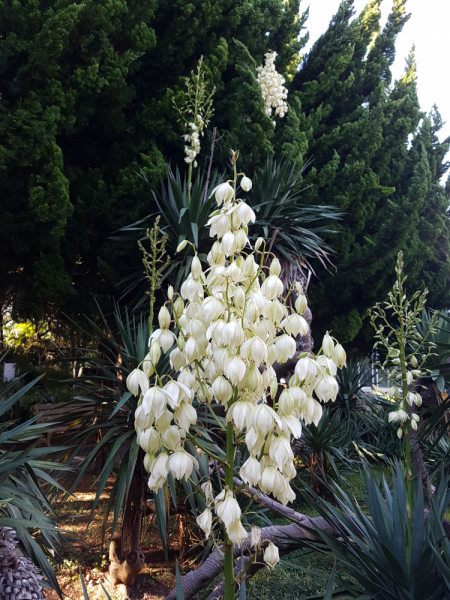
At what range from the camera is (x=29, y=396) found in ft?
19.5

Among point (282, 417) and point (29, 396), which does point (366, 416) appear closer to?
point (29, 396)

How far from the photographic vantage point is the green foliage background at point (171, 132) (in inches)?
145

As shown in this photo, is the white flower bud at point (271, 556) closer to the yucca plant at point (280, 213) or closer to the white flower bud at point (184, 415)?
the white flower bud at point (184, 415)

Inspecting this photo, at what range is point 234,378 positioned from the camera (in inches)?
34.2

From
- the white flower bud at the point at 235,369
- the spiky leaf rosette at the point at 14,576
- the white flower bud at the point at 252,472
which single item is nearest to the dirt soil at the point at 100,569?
the spiky leaf rosette at the point at 14,576

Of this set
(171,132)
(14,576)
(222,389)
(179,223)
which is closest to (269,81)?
(171,132)

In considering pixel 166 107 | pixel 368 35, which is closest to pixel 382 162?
pixel 368 35

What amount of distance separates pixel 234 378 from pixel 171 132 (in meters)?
3.95

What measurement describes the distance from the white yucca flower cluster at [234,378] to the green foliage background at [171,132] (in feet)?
10.0

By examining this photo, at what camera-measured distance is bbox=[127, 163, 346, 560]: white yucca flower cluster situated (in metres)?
0.88

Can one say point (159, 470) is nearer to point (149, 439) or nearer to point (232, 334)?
point (149, 439)

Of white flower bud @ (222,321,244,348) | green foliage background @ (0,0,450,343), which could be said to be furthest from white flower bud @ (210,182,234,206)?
green foliage background @ (0,0,450,343)

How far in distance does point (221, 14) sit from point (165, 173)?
173cm

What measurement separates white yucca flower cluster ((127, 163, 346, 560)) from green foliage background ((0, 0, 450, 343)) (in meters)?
3.05
